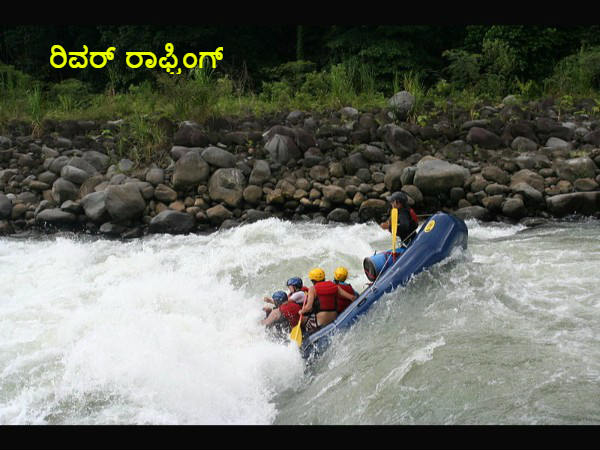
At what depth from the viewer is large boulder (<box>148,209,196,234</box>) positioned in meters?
10.0

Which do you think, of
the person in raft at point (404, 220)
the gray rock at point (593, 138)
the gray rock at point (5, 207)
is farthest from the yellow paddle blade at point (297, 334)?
the gray rock at point (593, 138)

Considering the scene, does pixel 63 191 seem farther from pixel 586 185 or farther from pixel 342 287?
pixel 586 185

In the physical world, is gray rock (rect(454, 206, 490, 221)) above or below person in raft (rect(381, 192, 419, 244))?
below

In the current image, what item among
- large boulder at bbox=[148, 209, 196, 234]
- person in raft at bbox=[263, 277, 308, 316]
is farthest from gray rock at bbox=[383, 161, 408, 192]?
person in raft at bbox=[263, 277, 308, 316]

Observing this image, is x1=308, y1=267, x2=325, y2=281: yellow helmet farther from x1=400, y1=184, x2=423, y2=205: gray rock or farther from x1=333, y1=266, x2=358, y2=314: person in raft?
x1=400, y1=184, x2=423, y2=205: gray rock

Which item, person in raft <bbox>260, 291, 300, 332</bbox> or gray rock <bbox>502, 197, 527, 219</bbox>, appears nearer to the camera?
person in raft <bbox>260, 291, 300, 332</bbox>

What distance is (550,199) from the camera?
31.3 feet

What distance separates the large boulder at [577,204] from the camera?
940 cm

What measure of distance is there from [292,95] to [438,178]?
572cm

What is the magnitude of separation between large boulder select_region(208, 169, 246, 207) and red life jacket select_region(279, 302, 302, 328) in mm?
4592

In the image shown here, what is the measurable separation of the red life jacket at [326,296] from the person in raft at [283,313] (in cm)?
24

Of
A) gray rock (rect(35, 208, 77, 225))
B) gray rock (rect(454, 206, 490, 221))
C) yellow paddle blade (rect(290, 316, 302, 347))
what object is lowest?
gray rock (rect(35, 208, 77, 225))

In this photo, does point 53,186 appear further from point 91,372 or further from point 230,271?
point 91,372

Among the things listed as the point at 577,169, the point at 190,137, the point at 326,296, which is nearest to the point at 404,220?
the point at 326,296
